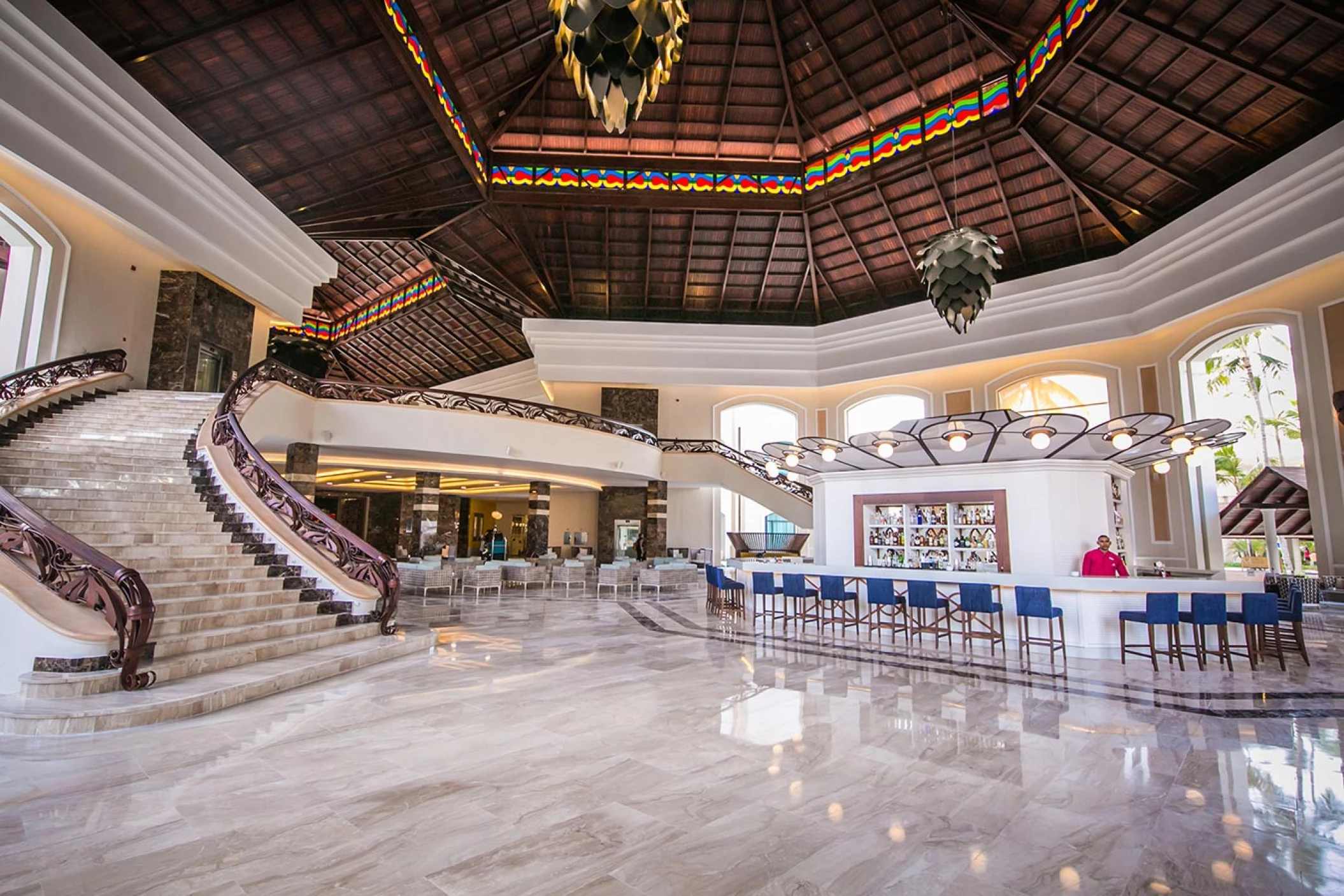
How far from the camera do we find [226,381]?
1260cm

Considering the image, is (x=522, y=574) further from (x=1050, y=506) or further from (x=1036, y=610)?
(x=1036, y=610)

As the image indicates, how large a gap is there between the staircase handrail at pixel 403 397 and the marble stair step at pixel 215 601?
3.45m

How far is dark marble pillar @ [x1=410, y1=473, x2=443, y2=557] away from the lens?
15.5 m

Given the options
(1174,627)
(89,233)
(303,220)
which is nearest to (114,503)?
(89,233)

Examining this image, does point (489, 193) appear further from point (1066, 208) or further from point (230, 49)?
point (1066, 208)

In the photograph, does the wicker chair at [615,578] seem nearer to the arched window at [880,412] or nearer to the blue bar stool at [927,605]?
the arched window at [880,412]

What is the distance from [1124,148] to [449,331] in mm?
19876

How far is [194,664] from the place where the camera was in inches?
193

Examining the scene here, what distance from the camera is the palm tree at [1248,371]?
824 inches

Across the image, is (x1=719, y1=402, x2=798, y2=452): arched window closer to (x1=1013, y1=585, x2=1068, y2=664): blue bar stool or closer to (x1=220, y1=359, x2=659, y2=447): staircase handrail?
(x1=220, y1=359, x2=659, y2=447): staircase handrail

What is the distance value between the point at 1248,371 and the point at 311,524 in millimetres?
27384

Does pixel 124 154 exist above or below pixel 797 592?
above

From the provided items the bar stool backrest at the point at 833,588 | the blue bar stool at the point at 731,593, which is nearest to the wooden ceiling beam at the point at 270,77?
the blue bar stool at the point at 731,593

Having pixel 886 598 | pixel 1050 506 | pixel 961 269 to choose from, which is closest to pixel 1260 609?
pixel 1050 506
